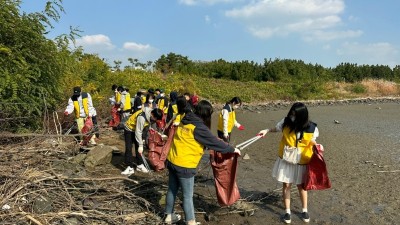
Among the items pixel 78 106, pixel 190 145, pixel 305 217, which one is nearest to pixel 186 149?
pixel 190 145

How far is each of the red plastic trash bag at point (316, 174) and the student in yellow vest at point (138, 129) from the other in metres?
3.38

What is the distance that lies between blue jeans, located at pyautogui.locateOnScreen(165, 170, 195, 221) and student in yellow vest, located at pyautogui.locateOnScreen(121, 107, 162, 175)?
245 cm

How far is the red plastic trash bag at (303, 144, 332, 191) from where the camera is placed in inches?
207

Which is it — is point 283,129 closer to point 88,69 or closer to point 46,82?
point 46,82

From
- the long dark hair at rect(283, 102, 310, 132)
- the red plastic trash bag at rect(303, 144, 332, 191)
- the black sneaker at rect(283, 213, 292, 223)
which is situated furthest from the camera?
the black sneaker at rect(283, 213, 292, 223)

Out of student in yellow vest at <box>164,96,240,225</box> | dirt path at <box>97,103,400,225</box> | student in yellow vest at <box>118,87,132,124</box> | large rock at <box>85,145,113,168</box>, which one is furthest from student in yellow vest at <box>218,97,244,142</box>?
student in yellow vest at <box>118,87,132,124</box>

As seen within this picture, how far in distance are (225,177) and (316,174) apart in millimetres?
1339

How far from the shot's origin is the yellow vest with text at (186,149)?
4777 millimetres

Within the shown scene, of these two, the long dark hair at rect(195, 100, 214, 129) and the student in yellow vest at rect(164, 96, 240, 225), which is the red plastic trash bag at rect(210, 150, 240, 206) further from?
the long dark hair at rect(195, 100, 214, 129)

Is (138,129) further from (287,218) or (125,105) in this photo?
(125,105)

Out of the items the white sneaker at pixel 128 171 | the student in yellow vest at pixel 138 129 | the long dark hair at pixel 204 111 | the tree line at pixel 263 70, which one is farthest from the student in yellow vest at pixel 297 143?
the tree line at pixel 263 70

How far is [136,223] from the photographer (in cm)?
520

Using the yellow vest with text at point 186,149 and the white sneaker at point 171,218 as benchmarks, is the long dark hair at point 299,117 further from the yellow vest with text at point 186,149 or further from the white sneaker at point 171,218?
the white sneaker at point 171,218

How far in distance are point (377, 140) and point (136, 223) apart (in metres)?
10.7
